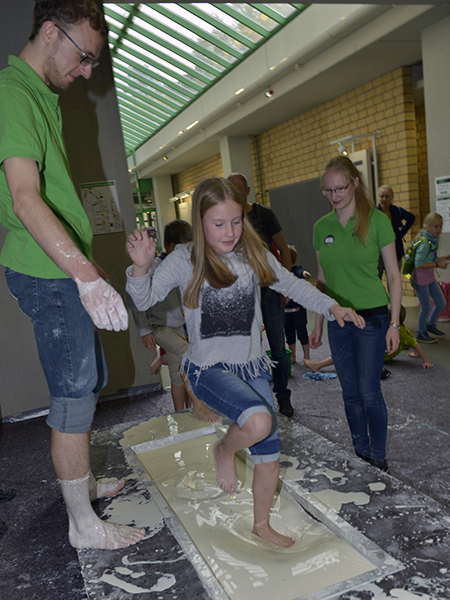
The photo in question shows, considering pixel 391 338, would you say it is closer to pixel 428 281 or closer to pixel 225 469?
pixel 225 469

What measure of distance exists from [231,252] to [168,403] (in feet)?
8.13

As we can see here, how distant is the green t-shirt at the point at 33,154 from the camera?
1459mm

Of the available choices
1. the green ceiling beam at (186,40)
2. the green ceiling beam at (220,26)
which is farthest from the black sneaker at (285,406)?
the green ceiling beam at (186,40)

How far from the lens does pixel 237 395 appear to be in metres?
1.71

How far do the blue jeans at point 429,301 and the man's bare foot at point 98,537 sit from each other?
4.30 metres

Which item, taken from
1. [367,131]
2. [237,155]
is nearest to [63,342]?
[367,131]

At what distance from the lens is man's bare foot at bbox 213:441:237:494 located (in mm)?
1886

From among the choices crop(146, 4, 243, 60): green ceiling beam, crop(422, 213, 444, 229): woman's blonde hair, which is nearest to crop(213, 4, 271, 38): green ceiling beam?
crop(146, 4, 243, 60): green ceiling beam

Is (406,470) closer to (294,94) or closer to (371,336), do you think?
(371,336)

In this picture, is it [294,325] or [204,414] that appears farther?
[294,325]

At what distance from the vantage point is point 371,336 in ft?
7.69

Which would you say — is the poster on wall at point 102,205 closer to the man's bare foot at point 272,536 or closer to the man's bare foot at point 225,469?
the man's bare foot at point 225,469

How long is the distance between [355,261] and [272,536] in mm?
1327

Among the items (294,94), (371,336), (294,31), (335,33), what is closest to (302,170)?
(294,94)
